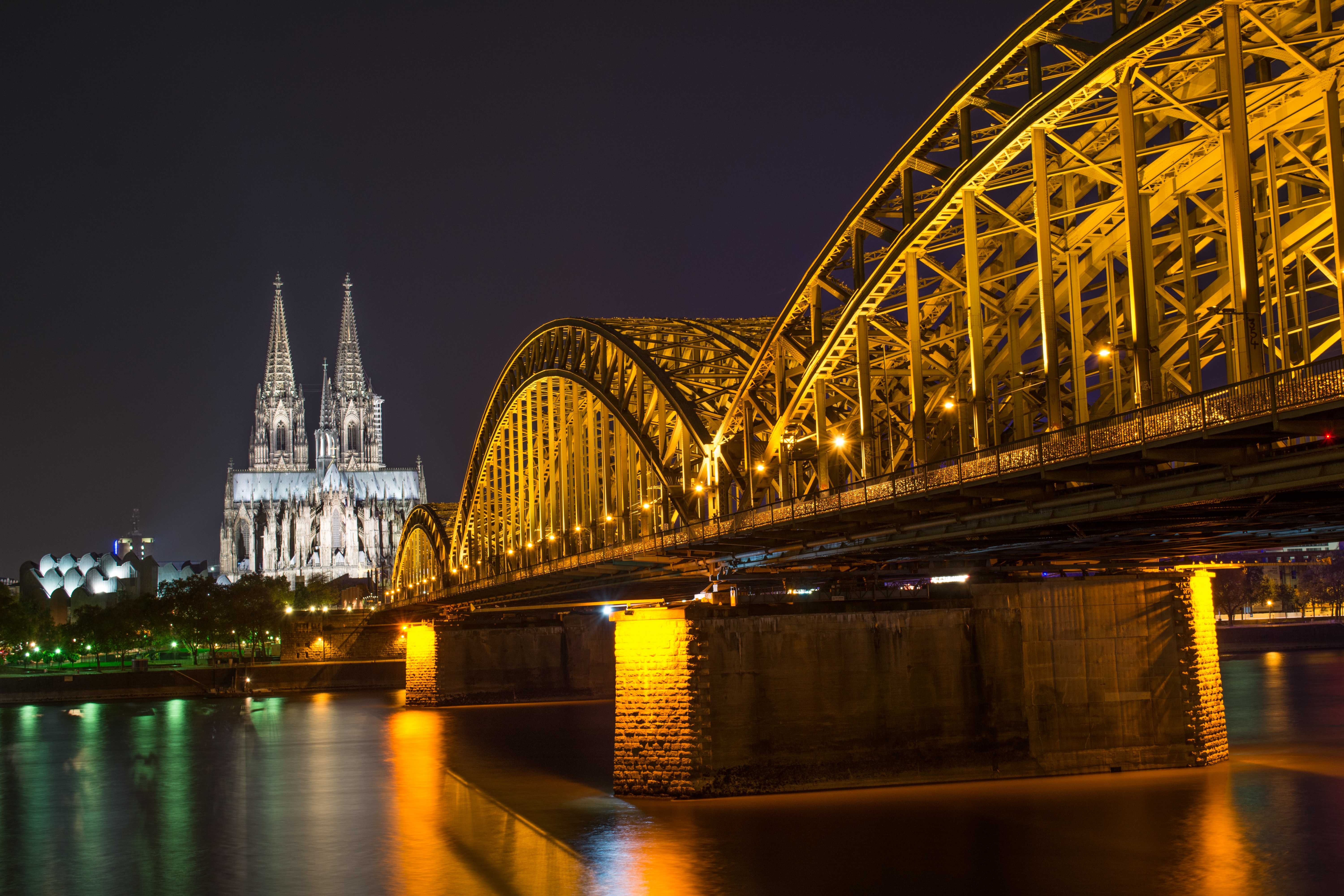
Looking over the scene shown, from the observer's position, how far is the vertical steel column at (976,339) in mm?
Result: 34594

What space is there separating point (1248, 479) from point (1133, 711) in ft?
62.7

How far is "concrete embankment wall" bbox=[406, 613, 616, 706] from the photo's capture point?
321 feet

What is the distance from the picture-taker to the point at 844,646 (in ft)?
135

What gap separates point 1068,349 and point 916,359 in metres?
10.7

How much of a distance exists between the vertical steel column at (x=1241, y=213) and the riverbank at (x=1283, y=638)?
106 metres

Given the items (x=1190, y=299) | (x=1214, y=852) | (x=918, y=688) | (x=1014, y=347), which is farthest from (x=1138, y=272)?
(x=918, y=688)

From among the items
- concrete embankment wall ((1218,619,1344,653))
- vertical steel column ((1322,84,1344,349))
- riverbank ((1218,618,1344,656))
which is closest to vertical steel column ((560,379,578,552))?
vertical steel column ((1322,84,1344,349))

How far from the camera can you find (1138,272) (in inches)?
1133

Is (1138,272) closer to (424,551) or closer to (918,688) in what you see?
(918,688)

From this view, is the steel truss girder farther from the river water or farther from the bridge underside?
the river water

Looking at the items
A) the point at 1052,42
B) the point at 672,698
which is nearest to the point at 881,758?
the point at 672,698

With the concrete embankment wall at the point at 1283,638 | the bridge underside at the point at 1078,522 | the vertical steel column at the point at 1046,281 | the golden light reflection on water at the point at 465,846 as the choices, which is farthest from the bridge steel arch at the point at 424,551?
the vertical steel column at the point at 1046,281

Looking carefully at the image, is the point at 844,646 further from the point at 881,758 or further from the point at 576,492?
the point at 576,492

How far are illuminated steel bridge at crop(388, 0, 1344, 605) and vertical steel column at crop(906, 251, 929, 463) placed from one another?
0.27 feet
